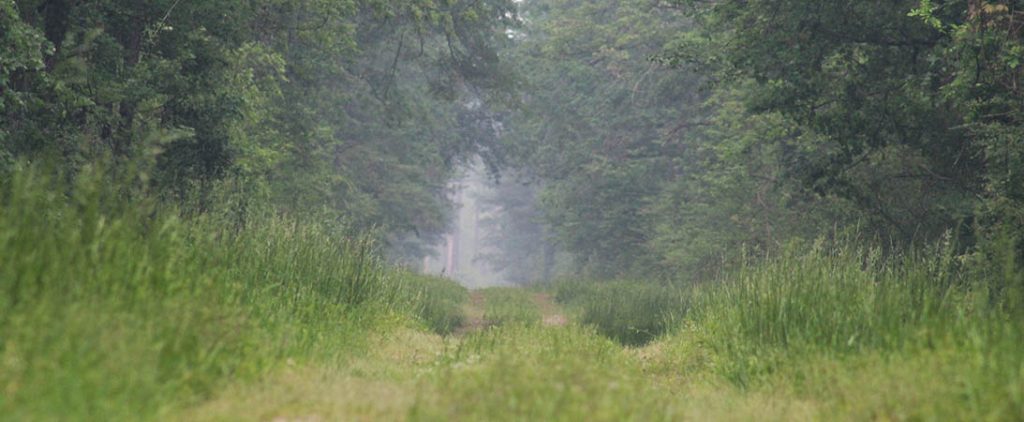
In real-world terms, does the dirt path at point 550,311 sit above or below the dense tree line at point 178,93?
below


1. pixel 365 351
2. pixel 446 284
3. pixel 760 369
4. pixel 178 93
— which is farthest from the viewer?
pixel 446 284

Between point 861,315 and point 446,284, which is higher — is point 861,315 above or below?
above

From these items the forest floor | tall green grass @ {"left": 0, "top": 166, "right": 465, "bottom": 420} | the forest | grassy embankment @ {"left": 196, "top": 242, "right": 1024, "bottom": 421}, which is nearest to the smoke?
the forest

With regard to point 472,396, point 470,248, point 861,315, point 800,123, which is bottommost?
point 470,248

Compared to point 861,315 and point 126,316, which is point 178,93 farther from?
point 861,315

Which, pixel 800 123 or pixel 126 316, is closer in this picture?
pixel 126 316

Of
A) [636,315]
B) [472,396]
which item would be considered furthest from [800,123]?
[472,396]

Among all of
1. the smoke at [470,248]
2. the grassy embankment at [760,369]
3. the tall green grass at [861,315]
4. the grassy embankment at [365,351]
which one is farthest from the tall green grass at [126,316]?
the smoke at [470,248]

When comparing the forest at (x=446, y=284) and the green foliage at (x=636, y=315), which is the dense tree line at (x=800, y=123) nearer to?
the forest at (x=446, y=284)

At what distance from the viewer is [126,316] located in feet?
17.4

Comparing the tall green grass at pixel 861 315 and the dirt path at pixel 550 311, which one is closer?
the tall green grass at pixel 861 315

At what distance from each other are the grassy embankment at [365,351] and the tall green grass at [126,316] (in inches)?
0.6

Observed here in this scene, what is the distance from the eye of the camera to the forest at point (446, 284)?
5379mm

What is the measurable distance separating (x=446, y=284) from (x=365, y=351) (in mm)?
17341
